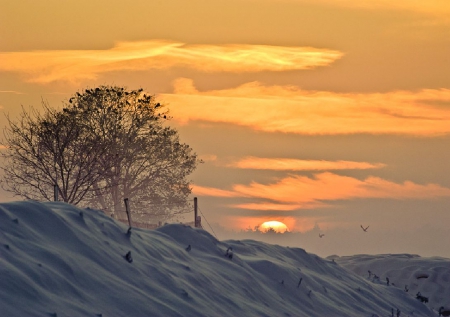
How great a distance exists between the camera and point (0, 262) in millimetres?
13609

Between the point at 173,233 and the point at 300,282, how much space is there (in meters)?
3.75

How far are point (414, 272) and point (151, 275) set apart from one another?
25.7 metres

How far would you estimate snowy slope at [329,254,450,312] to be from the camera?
3700cm

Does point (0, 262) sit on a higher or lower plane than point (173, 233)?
higher

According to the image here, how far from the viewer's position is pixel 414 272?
4009 cm

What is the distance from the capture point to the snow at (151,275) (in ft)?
45.5

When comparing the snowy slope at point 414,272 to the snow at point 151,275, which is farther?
the snowy slope at point 414,272

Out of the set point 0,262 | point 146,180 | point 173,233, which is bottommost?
point 146,180

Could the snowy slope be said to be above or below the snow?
below

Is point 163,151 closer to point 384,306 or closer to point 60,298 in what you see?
point 384,306

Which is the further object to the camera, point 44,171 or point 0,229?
point 44,171

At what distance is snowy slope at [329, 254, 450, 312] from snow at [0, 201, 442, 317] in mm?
10196

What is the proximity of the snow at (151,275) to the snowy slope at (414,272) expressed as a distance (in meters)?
10.2

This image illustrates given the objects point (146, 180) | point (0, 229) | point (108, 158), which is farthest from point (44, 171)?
point (0, 229)
